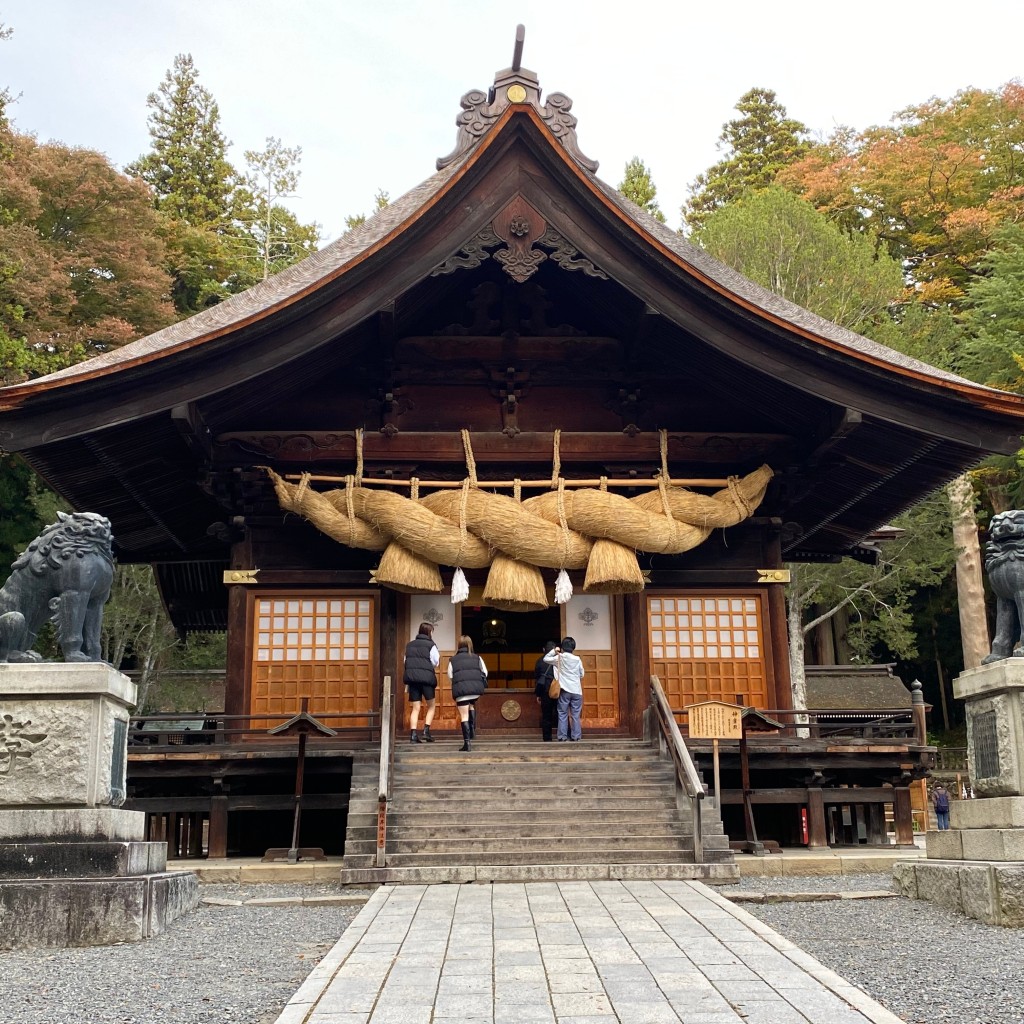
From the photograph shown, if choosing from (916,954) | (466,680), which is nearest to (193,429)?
(466,680)

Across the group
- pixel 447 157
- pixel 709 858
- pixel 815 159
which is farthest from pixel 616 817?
pixel 815 159

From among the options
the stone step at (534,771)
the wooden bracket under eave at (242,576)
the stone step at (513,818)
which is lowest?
the stone step at (513,818)

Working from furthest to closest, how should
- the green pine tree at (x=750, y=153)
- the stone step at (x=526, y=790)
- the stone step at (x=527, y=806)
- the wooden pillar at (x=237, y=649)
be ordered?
the green pine tree at (x=750, y=153), the wooden pillar at (x=237, y=649), the stone step at (x=526, y=790), the stone step at (x=527, y=806)

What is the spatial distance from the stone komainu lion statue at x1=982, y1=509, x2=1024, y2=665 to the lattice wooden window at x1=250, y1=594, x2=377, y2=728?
295 inches

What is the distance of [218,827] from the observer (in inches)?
443

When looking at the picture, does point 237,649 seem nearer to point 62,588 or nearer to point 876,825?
point 62,588

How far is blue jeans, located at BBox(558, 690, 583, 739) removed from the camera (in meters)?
12.0

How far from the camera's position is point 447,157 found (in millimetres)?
14320

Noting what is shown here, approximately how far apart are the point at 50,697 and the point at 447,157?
998 cm

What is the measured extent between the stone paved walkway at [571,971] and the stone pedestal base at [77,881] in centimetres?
121

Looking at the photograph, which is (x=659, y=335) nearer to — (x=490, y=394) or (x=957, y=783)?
(x=490, y=394)

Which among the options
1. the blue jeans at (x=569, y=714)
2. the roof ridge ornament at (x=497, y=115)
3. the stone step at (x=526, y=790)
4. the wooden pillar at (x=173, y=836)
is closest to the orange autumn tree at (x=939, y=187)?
the roof ridge ornament at (x=497, y=115)

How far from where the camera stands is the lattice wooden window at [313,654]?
12711 millimetres

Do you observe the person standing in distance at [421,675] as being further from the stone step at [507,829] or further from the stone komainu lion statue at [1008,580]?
the stone komainu lion statue at [1008,580]
